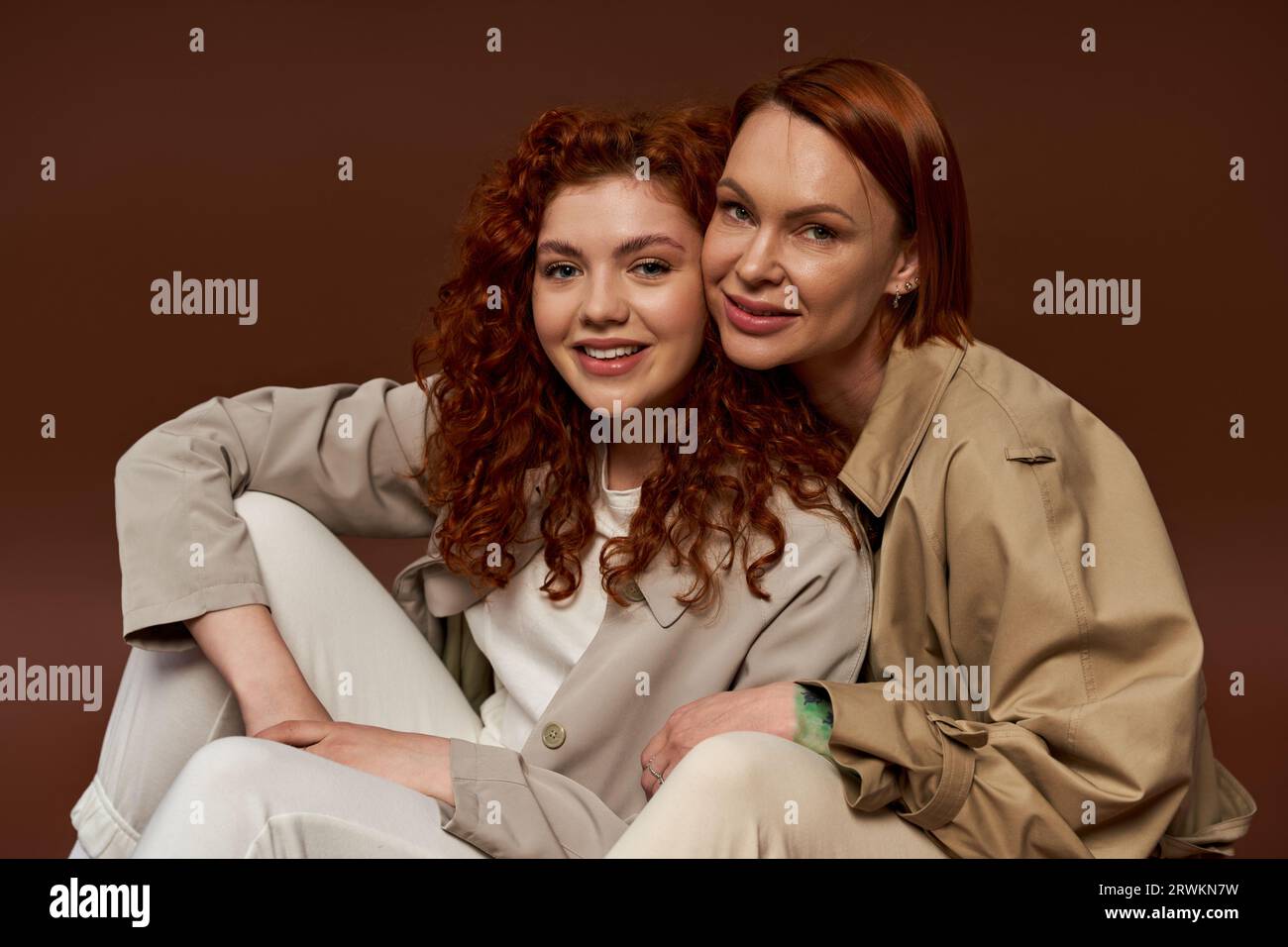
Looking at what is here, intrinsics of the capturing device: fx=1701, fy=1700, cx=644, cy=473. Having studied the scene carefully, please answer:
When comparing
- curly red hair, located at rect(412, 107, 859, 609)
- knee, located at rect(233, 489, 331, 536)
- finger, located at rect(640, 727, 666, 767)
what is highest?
curly red hair, located at rect(412, 107, 859, 609)

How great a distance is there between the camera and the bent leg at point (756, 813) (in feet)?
6.91

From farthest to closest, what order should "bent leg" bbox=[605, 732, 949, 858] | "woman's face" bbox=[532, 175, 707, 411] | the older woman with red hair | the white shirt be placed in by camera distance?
A: the white shirt → "woman's face" bbox=[532, 175, 707, 411] → the older woman with red hair → "bent leg" bbox=[605, 732, 949, 858]

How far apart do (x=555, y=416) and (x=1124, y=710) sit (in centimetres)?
104

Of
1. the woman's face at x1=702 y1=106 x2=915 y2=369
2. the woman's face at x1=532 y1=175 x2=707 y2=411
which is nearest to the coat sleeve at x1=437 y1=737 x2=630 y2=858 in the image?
the woman's face at x1=532 y1=175 x2=707 y2=411

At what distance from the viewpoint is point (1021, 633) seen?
2332 millimetres

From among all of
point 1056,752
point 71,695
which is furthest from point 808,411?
point 71,695

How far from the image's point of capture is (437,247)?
13.7 ft

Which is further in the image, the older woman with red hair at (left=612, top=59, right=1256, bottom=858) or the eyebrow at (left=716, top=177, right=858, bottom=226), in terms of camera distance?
the eyebrow at (left=716, top=177, right=858, bottom=226)

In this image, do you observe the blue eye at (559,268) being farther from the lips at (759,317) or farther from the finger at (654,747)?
the finger at (654,747)

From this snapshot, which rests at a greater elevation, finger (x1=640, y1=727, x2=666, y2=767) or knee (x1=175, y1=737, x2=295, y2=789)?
knee (x1=175, y1=737, x2=295, y2=789)

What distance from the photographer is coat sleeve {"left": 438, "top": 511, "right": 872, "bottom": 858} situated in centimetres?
230

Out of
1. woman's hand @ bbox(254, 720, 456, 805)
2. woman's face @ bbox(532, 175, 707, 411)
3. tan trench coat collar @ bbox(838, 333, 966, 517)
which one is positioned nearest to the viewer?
woman's hand @ bbox(254, 720, 456, 805)

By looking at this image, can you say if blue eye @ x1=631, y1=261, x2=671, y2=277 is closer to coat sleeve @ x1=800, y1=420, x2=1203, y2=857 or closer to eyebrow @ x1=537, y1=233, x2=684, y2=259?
eyebrow @ x1=537, y1=233, x2=684, y2=259

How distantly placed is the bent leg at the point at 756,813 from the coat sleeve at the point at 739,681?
0.67 ft
